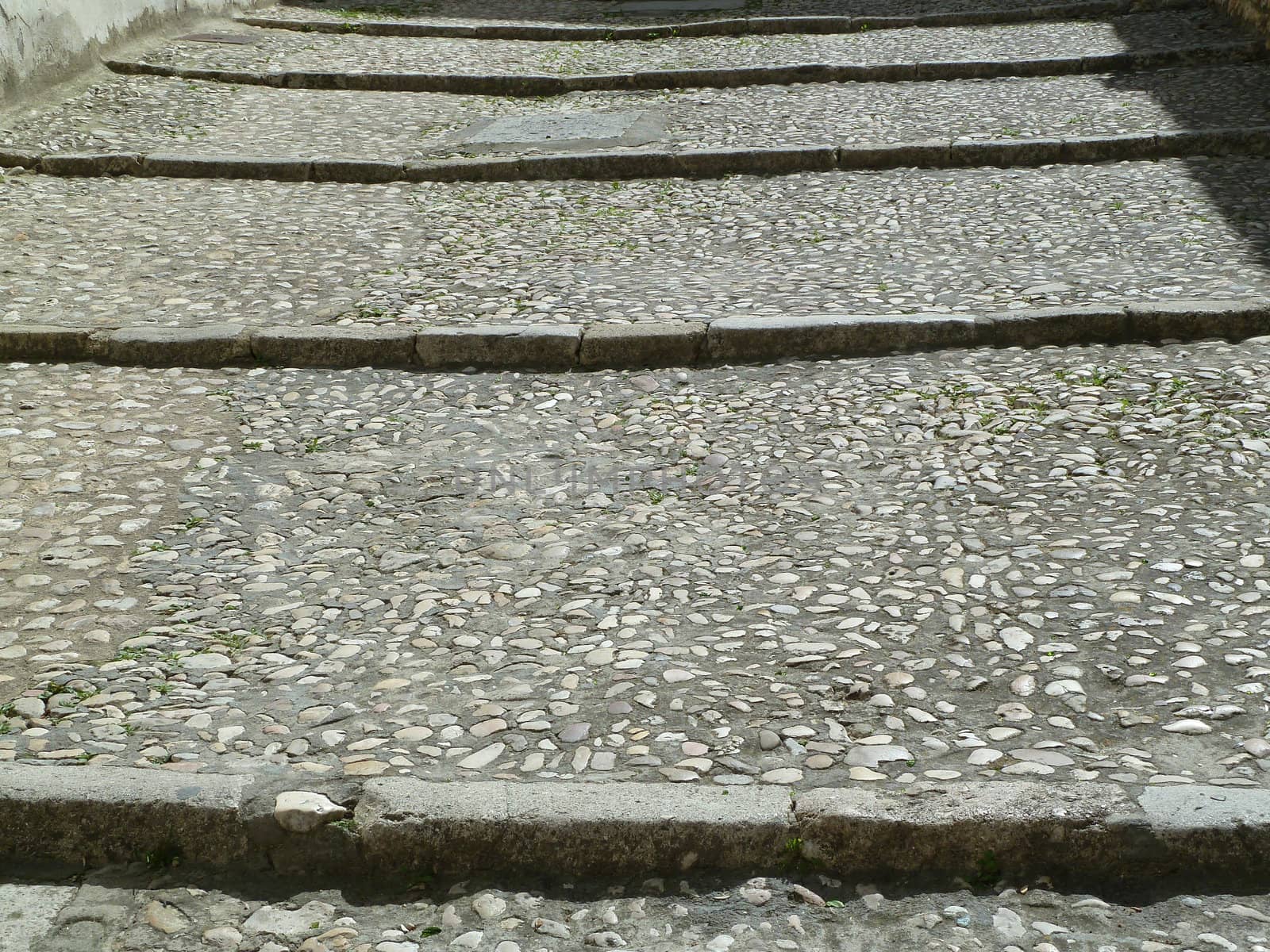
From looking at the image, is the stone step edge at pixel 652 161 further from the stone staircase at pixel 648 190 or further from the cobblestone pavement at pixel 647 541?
the cobblestone pavement at pixel 647 541

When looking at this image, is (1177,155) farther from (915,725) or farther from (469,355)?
(915,725)

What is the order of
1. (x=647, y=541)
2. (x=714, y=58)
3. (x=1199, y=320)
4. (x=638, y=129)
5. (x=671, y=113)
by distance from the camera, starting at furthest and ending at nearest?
(x=714, y=58), (x=671, y=113), (x=638, y=129), (x=1199, y=320), (x=647, y=541)

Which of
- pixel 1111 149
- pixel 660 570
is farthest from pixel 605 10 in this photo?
pixel 660 570

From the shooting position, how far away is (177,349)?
610 centimetres

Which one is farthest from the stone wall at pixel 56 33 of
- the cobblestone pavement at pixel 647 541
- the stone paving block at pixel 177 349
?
the stone paving block at pixel 177 349

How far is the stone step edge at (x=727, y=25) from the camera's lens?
536 inches

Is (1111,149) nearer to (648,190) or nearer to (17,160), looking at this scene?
(648,190)

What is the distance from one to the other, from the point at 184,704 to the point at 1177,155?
778 centimetres

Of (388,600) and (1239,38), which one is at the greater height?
(1239,38)

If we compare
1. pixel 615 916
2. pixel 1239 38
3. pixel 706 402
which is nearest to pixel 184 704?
pixel 615 916

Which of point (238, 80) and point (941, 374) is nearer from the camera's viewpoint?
point (941, 374)

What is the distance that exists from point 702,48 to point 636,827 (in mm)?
11344

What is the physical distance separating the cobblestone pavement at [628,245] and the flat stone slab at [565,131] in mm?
721

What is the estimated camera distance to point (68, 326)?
6254 mm
